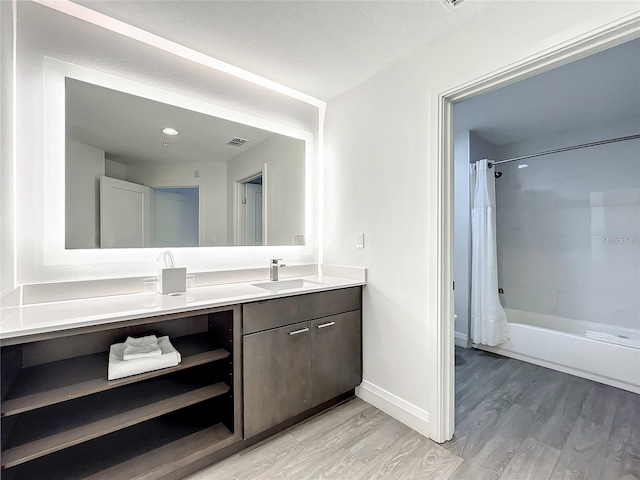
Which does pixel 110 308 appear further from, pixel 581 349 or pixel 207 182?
pixel 581 349

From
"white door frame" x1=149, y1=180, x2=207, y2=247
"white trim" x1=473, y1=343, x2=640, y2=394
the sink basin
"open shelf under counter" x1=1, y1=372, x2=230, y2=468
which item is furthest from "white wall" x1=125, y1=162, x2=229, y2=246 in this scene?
"white trim" x1=473, y1=343, x2=640, y2=394

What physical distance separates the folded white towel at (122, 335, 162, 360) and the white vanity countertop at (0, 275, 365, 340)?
21 cm

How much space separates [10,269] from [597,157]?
4720mm

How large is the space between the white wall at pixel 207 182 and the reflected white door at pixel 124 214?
4.6 inches

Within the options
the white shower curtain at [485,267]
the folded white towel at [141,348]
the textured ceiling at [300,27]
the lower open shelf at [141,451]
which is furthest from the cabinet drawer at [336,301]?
the white shower curtain at [485,267]

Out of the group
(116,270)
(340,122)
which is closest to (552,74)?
(340,122)

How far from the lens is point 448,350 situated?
68.4 inches

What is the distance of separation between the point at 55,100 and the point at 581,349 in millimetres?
4109

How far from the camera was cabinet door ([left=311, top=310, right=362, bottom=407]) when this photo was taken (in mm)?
1905

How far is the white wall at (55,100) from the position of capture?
1.43 meters

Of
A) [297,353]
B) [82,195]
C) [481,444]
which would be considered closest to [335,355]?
[297,353]

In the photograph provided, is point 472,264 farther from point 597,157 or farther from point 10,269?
point 10,269

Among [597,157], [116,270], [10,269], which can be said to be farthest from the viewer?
[597,157]

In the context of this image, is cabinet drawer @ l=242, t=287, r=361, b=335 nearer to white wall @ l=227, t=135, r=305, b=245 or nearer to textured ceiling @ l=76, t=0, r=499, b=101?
white wall @ l=227, t=135, r=305, b=245
